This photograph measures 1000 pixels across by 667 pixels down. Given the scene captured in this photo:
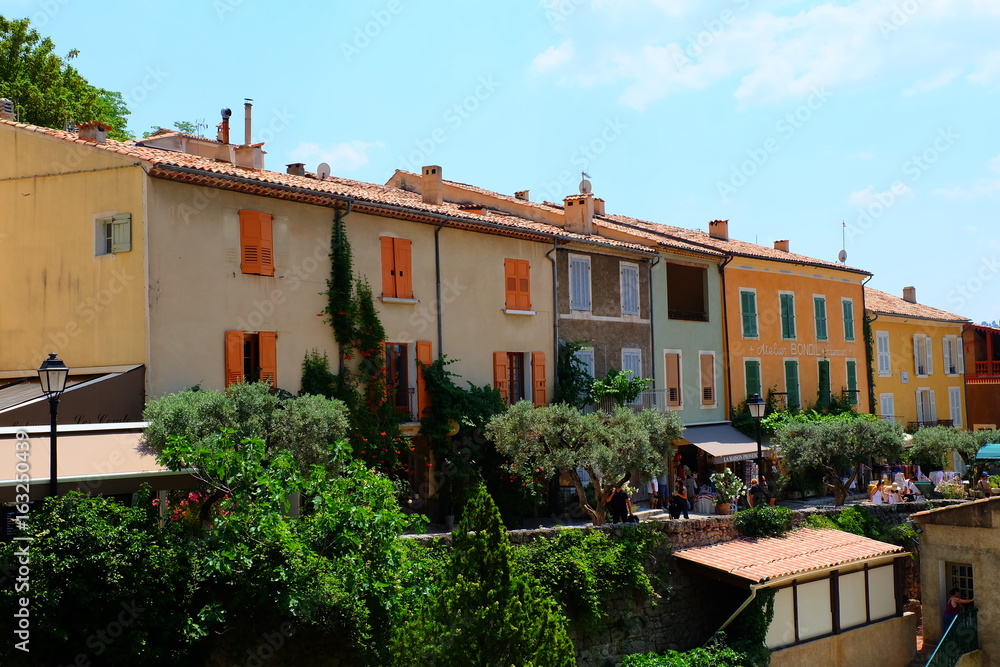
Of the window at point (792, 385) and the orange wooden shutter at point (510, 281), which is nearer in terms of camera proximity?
the orange wooden shutter at point (510, 281)

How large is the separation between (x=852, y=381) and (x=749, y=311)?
758cm

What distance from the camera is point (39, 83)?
28719mm

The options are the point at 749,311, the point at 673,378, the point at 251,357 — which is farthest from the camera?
the point at 749,311

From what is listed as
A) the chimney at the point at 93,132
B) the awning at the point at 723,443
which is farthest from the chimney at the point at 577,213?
the chimney at the point at 93,132

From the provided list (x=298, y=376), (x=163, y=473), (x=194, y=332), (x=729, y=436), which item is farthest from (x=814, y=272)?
(x=163, y=473)

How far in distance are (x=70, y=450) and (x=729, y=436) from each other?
21.2 m

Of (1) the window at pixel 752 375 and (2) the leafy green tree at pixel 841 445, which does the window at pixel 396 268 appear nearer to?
(2) the leafy green tree at pixel 841 445

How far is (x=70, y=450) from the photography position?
15.2m

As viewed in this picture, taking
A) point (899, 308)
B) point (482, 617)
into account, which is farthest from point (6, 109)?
point (899, 308)

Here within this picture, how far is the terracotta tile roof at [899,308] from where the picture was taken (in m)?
42.4

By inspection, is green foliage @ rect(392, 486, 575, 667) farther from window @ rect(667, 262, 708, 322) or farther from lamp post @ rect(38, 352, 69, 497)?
window @ rect(667, 262, 708, 322)

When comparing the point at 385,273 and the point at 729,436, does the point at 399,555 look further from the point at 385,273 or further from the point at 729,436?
the point at 729,436

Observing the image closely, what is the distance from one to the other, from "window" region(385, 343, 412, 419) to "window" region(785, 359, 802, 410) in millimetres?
17161

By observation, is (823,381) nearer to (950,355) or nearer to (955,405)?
(950,355)
